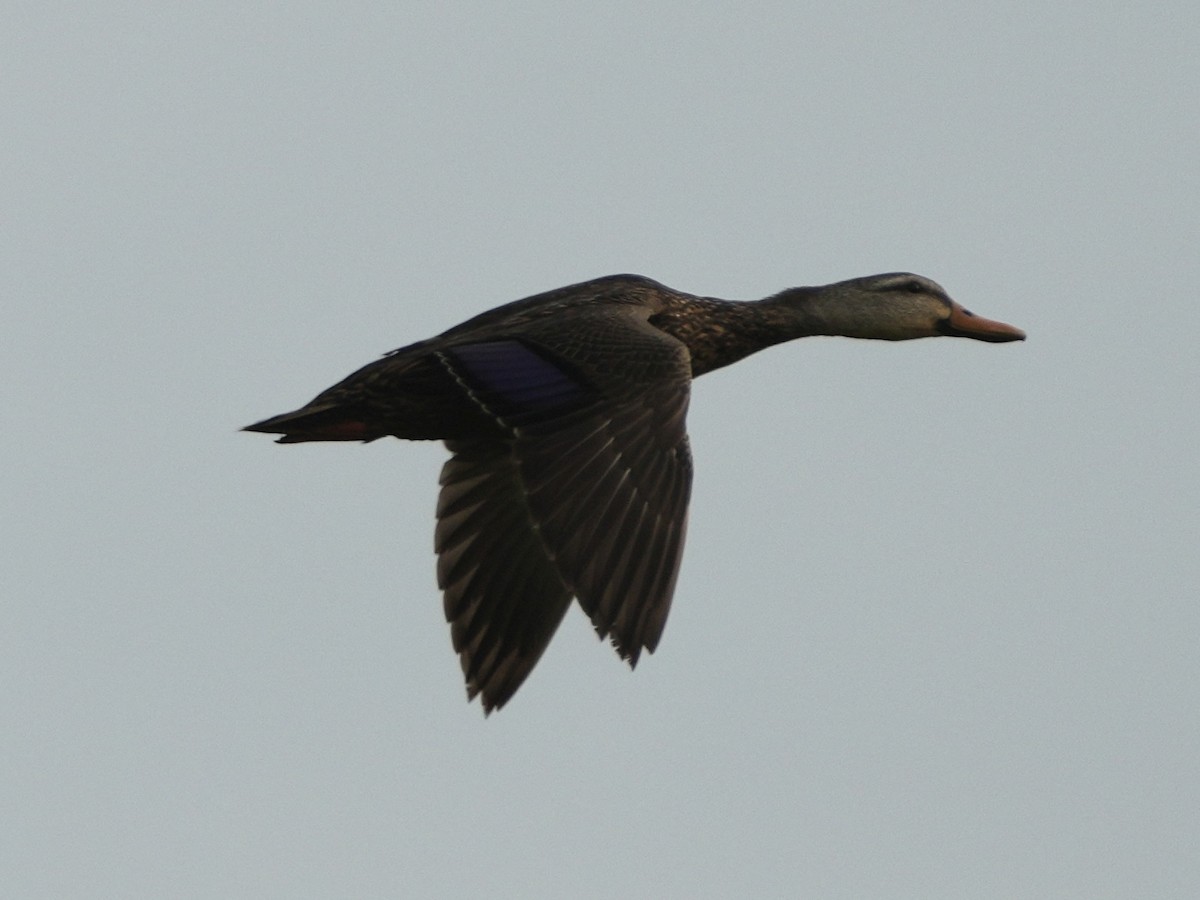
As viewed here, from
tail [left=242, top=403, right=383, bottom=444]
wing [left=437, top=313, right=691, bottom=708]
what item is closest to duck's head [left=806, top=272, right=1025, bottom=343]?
wing [left=437, top=313, right=691, bottom=708]

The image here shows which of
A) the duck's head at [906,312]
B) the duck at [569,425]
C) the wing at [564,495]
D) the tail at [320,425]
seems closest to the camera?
the wing at [564,495]

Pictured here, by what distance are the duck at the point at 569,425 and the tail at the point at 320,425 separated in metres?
0.01

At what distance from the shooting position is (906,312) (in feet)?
50.4

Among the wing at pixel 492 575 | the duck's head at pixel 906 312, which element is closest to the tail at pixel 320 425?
the wing at pixel 492 575

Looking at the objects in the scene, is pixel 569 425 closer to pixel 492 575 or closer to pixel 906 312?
pixel 492 575

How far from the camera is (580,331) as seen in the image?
41.9ft

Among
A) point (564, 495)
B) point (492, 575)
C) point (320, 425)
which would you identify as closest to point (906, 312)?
point (492, 575)

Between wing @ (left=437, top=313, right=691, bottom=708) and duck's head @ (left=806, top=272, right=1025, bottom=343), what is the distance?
2357 mm

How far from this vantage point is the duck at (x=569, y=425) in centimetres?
1145

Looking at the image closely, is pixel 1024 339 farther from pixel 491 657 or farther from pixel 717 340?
pixel 491 657

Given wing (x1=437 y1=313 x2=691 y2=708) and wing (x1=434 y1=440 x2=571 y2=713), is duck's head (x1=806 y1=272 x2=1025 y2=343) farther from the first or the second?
wing (x1=434 y1=440 x2=571 y2=713)

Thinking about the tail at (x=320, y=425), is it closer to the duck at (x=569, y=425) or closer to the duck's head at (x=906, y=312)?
the duck at (x=569, y=425)

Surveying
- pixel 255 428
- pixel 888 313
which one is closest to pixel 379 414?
pixel 255 428

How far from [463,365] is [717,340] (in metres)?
2.38
